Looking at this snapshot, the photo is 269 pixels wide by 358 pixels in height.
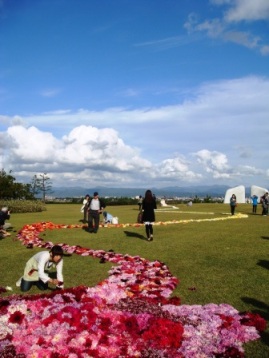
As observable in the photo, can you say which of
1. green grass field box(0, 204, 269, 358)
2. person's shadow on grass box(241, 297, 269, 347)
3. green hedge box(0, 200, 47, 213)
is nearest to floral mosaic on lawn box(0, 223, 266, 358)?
person's shadow on grass box(241, 297, 269, 347)

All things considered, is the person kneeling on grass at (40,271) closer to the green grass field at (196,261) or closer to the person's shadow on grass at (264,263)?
the green grass field at (196,261)

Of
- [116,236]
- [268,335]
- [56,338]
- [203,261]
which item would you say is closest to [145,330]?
[56,338]

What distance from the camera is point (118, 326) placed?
8391 millimetres

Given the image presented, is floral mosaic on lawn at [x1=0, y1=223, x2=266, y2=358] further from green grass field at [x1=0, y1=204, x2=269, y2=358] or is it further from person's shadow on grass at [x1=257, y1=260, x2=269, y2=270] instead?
person's shadow on grass at [x1=257, y1=260, x2=269, y2=270]

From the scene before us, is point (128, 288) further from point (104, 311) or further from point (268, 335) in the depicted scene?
point (268, 335)

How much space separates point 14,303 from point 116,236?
16.0 m

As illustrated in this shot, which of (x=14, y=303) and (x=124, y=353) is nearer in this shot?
(x=124, y=353)

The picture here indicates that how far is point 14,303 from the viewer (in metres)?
9.59

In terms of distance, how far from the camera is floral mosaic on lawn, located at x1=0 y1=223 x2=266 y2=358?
7492 millimetres

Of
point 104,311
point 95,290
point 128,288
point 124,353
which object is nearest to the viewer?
point 124,353

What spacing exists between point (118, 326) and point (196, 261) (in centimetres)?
909

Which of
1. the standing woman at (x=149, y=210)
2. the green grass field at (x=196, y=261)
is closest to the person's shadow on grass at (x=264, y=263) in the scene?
the green grass field at (x=196, y=261)

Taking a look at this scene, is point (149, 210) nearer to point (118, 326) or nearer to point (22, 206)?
point (118, 326)

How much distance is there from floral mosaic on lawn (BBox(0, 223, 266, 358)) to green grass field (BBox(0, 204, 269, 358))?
744 millimetres
